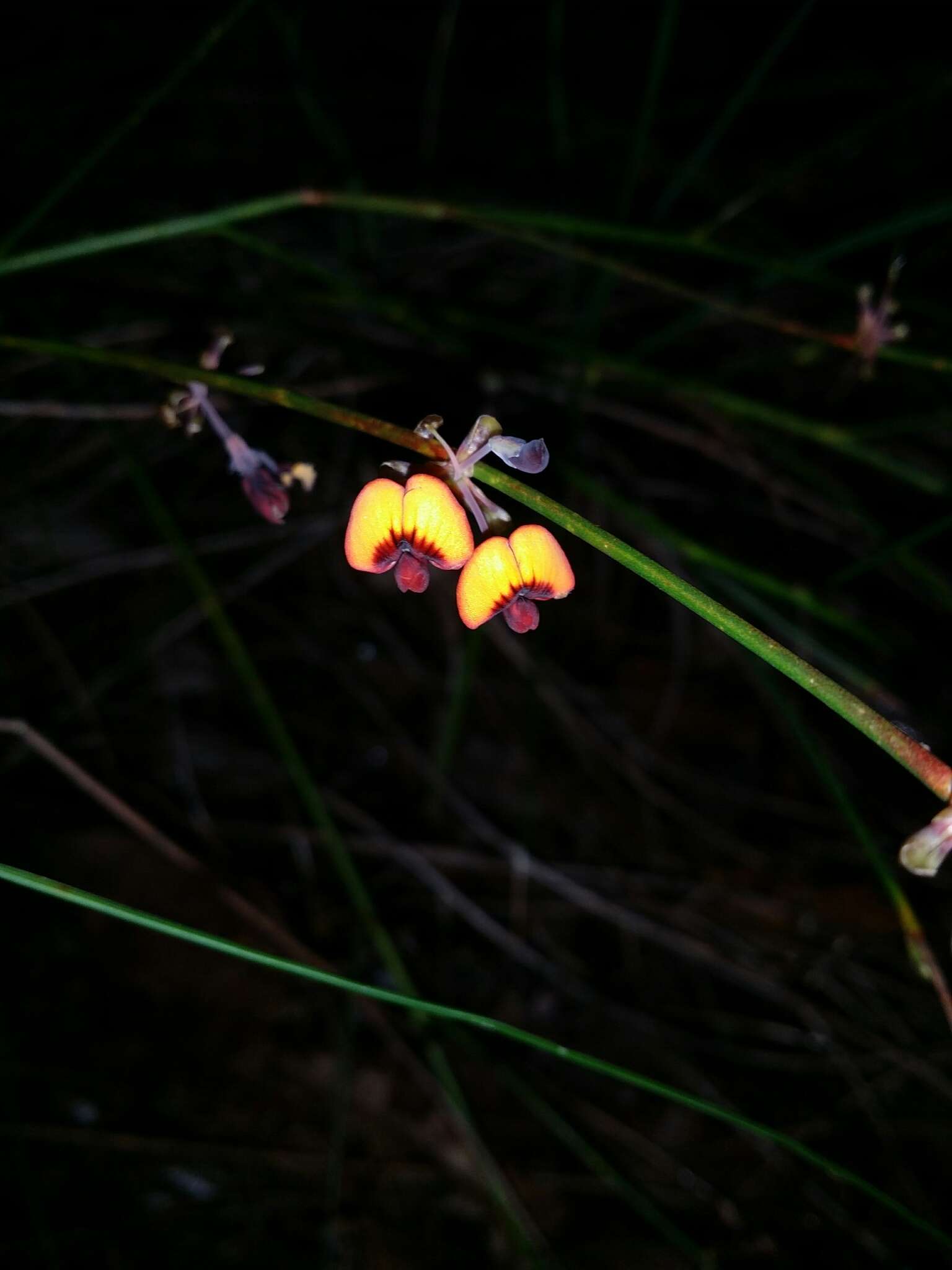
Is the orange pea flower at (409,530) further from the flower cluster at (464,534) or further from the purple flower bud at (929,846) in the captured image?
the purple flower bud at (929,846)

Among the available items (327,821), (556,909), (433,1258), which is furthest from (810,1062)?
(327,821)

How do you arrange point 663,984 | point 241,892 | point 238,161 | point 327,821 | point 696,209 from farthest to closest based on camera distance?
1. point 696,209
2. point 238,161
3. point 663,984
4. point 241,892
5. point 327,821

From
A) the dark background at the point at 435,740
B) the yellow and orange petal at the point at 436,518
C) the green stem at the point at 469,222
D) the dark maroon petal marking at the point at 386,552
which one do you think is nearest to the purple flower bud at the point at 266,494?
the dark maroon petal marking at the point at 386,552

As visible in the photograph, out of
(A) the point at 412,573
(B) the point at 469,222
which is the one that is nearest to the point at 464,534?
(A) the point at 412,573

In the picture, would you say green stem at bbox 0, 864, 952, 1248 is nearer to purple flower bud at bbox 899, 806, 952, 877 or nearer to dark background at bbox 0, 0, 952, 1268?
purple flower bud at bbox 899, 806, 952, 877

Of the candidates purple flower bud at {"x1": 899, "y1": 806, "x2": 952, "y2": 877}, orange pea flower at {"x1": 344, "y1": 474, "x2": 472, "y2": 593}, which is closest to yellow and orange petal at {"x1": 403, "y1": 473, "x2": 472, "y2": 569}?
orange pea flower at {"x1": 344, "y1": 474, "x2": 472, "y2": 593}

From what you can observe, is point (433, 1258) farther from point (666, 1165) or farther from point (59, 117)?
point (59, 117)
